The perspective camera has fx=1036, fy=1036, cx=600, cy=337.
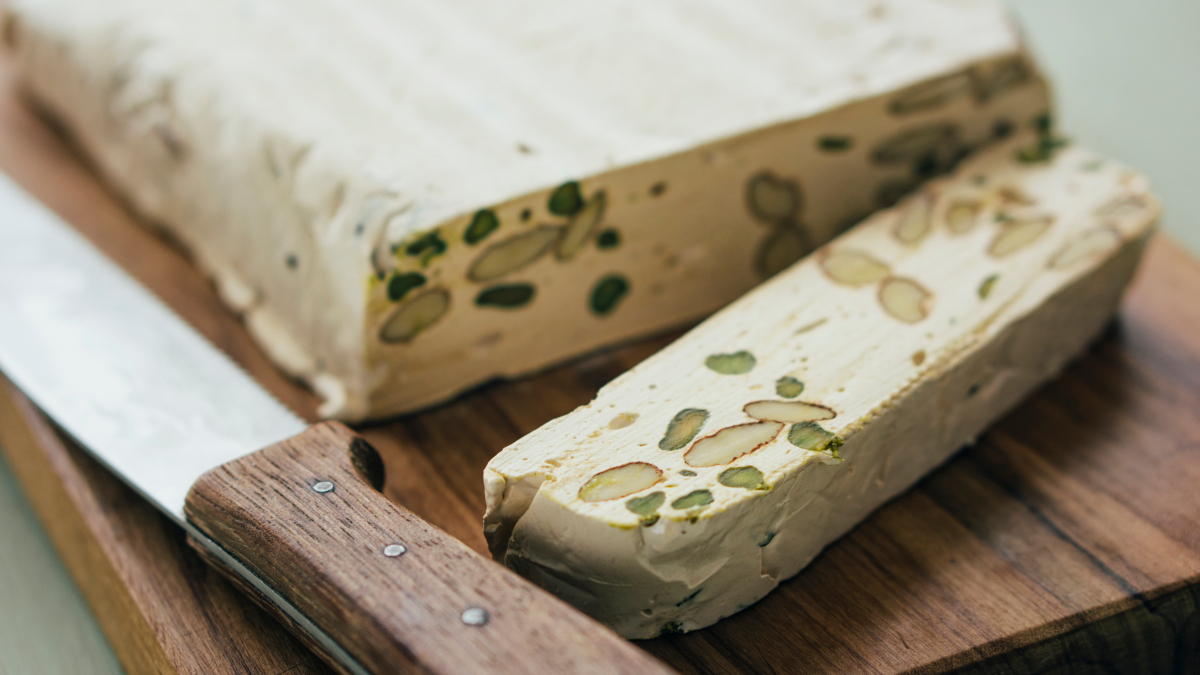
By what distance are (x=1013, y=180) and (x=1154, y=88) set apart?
3.66ft

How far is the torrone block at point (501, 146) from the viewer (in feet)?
5.85

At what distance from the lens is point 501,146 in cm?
184

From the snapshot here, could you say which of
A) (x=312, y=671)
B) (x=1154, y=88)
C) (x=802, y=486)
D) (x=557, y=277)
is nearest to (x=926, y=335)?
(x=802, y=486)

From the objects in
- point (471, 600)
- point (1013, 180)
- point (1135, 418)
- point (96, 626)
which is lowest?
point (96, 626)

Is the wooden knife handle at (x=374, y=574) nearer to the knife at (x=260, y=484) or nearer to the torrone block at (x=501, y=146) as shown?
the knife at (x=260, y=484)

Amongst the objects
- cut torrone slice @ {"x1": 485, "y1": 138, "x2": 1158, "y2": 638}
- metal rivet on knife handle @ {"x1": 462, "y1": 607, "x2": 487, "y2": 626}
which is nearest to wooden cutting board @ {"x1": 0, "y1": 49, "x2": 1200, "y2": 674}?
cut torrone slice @ {"x1": 485, "y1": 138, "x2": 1158, "y2": 638}

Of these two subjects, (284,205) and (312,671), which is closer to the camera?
(312,671)

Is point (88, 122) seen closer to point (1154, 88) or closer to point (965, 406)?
point (965, 406)

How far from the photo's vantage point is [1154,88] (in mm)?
2811

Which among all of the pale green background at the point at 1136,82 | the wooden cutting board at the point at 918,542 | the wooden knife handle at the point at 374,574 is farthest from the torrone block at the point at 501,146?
the pale green background at the point at 1136,82

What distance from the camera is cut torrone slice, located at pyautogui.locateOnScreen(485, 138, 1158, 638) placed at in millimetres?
1346

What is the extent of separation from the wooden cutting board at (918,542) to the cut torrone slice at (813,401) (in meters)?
0.06

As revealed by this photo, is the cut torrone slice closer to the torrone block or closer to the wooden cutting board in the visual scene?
the wooden cutting board

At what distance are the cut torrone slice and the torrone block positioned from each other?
23cm
